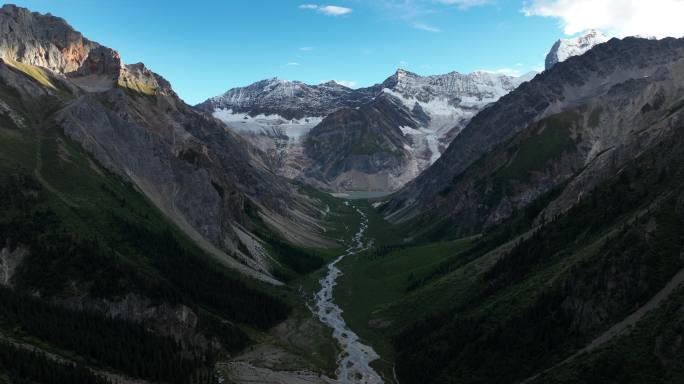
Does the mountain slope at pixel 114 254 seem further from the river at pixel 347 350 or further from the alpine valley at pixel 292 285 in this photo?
the river at pixel 347 350

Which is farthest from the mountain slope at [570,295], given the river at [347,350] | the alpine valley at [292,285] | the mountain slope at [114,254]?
the mountain slope at [114,254]

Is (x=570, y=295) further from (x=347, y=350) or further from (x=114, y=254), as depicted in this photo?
(x=114, y=254)

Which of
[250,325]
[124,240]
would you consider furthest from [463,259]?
[124,240]

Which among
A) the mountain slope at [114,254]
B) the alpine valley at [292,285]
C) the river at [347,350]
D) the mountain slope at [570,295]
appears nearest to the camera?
the mountain slope at [570,295]

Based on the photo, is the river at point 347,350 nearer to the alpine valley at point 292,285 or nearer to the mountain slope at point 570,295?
Result: the alpine valley at point 292,285

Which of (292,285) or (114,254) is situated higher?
(292,285)

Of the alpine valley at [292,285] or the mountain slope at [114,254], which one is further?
the mountain slope at [114,254]

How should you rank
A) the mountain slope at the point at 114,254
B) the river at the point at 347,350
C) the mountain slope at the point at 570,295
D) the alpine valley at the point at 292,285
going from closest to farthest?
the mountain slope at the point at 570,295, the alpine valley at the point at 292,285, the mountain slope at the point at 114,254, the river at the point at 347,350

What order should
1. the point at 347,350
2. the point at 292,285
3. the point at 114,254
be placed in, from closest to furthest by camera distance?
the point at 114,254 < the point at 347,350 < the point at 292,285

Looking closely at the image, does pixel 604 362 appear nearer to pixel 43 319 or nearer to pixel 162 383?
pixel 162 383

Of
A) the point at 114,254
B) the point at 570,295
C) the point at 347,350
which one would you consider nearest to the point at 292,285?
the point at 347,350

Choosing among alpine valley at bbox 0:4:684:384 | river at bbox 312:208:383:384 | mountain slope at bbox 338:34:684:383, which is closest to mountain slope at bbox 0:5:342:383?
alpine valley at bbox 0:4:684:384

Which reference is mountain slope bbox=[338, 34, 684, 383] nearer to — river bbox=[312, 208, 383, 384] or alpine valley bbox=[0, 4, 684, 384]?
alpine valley bbox=[0, 4, 684, 384]
